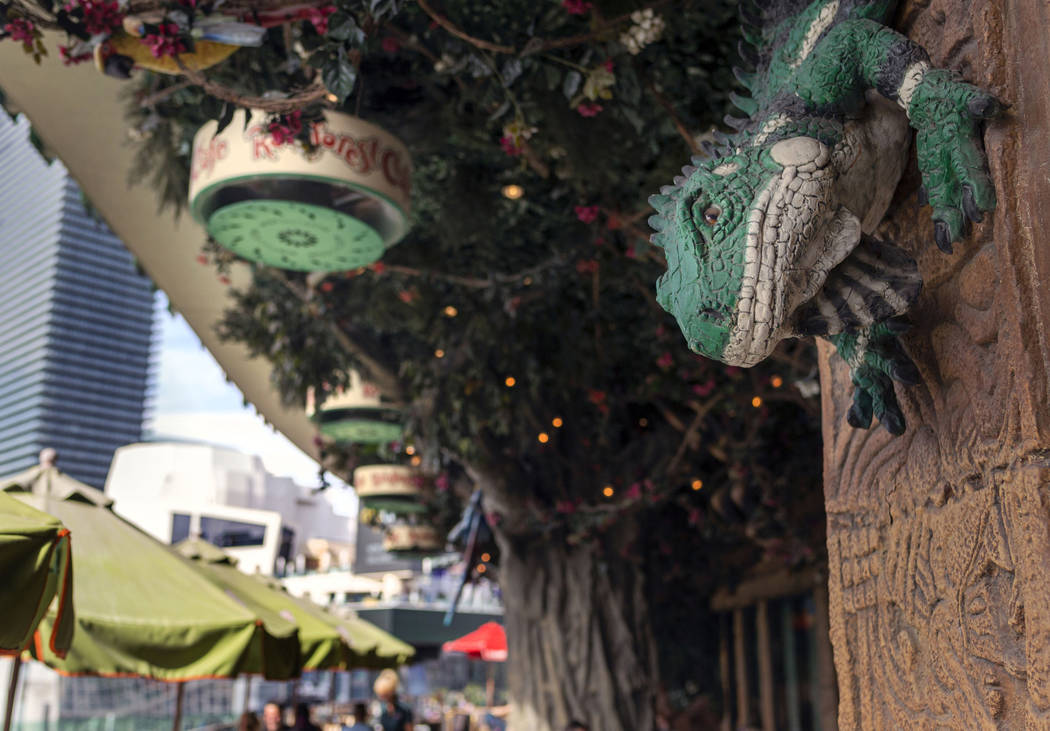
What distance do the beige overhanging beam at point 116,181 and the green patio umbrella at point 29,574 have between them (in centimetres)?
192

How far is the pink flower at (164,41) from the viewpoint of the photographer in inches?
85.5

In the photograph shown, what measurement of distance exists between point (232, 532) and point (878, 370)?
748 inches

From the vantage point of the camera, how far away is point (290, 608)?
17.9 feet

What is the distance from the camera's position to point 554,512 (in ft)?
23.1

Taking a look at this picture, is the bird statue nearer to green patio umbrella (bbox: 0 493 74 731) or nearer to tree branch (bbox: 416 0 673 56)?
tree branch (bbox: 416 0 673 56)

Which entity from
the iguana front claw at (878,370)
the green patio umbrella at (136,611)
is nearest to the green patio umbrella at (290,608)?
the green patio umbrella at (136,611)

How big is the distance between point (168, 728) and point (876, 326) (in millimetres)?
9883

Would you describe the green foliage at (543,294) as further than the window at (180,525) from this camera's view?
No

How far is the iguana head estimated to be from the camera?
110cm

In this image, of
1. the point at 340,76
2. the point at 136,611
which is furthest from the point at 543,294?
the point at 340,76

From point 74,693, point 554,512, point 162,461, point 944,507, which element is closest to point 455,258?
point 554,512

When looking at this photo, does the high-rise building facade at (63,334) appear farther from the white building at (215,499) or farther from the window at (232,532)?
the window at (232,532)

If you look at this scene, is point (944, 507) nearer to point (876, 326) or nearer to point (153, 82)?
point (876, 326)

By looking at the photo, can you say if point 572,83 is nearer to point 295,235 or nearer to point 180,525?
point 295,235
